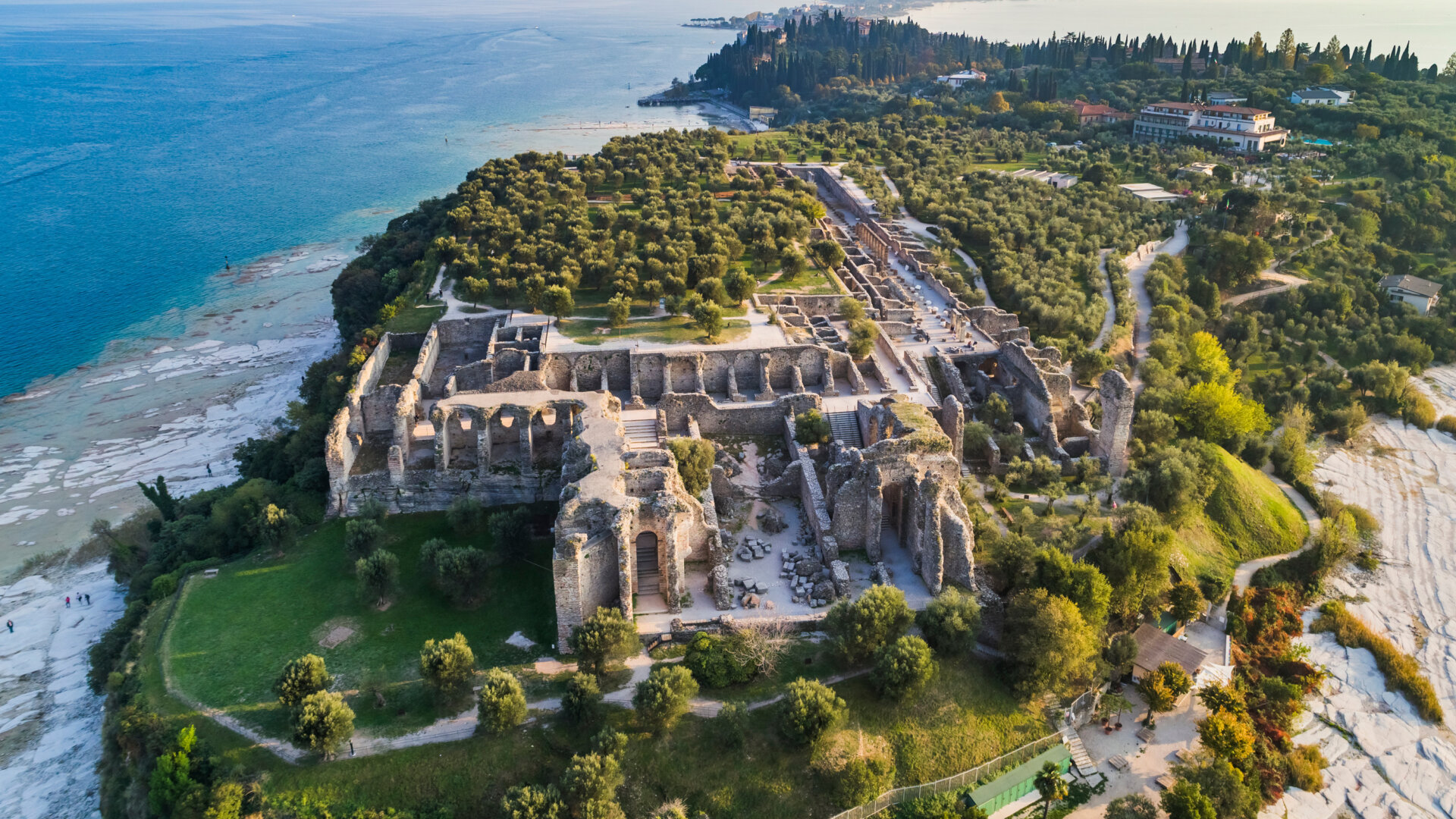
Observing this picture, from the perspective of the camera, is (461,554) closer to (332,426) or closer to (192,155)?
(332,426)

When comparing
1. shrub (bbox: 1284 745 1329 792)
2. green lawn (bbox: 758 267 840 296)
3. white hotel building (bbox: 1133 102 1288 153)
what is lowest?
shrub (bbox: 1284 745 1329 792)

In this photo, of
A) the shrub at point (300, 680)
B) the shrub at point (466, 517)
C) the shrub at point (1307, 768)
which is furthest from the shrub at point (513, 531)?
the shrub at point (1307, 768)

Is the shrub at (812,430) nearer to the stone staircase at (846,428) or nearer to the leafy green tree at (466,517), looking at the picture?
the stone staircase at (846,428)

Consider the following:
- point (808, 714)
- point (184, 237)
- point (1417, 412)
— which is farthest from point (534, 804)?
point (184, 237)

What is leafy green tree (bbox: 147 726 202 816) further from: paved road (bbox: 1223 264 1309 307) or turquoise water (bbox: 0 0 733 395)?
paved road (bbox: 1223 264 1309 307)

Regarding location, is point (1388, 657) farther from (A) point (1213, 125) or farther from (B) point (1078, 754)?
(A) point (1213, 125)

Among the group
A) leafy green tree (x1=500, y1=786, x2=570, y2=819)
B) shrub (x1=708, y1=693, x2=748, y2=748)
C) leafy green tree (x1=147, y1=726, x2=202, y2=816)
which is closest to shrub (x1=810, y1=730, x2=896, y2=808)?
shrub (x1=708, y1=693, x2=748, y2=748)
